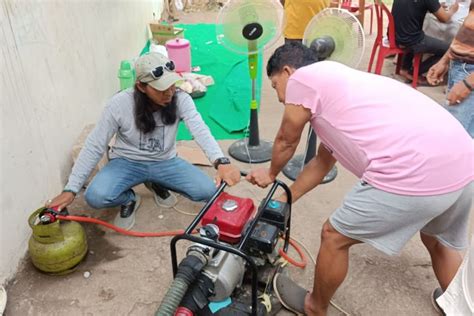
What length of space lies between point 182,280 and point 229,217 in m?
0.39

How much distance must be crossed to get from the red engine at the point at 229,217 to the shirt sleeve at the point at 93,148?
961 millimetres

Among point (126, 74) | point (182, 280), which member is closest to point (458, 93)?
point (182, 280)

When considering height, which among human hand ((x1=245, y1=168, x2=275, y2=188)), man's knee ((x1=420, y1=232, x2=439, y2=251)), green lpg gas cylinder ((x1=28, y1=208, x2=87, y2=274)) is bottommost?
green lpg gas cylinder ((x1=28, y1=208, x2=87, y2=274))

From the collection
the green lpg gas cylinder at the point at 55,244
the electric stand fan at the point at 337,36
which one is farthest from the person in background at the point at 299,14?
the green lpg gas cylinder at the point at 55,244

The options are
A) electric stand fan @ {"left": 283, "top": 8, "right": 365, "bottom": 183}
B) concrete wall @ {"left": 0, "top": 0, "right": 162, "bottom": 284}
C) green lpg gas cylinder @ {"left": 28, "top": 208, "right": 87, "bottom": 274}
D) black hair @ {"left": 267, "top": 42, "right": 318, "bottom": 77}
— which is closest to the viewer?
black hair @ {"left": 267, "top": 42, "right": 318, "bottom": 77}

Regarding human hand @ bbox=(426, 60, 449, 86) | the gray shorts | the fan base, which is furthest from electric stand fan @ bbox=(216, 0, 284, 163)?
the gray shorts

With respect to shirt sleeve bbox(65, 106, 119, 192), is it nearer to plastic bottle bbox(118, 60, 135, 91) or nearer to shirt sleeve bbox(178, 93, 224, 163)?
shirt sleeve bbox(178, 93, 224, 163)

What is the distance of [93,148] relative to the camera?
8.43 ft

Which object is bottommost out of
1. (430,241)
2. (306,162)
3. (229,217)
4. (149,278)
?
(149,278)

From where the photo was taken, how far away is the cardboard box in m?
6.05

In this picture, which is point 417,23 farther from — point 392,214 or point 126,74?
point 392,214

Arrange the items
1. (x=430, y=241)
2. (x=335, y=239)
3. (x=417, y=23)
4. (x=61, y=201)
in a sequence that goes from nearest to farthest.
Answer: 1. (x=335, y=239)
2. (x=430, y=241)
3. (x=61, y=201)
4. (x=417, y=23)

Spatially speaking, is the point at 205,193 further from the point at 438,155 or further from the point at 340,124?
the point at 438,155

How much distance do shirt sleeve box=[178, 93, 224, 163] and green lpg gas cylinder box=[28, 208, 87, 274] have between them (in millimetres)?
916
